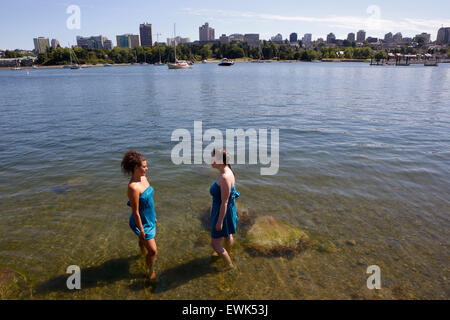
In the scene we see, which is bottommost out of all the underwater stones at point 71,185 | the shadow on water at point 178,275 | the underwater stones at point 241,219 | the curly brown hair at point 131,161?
the shadow on water at point 178,275

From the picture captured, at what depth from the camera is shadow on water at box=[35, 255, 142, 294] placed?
6160mm

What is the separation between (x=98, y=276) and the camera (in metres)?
6.47

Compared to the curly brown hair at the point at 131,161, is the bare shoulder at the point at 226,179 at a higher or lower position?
lower

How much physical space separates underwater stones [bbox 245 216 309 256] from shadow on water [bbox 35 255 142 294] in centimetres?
310

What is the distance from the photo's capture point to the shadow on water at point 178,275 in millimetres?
6141

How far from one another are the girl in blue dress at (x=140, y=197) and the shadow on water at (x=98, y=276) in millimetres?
1187

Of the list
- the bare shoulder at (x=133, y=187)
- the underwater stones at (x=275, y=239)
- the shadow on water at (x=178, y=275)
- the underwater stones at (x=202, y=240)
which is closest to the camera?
the bare shoulder at (x=133, y=187)

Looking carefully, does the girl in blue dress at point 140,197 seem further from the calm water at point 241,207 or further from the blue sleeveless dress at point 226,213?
the calm water at point 241,207

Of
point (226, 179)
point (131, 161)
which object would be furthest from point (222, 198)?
point (131, 161)

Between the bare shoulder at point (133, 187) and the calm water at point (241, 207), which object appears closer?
the bare shoulder at point (133, 187)

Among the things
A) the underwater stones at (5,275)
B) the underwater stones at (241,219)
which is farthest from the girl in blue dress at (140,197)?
the underwater stones at (5,275)

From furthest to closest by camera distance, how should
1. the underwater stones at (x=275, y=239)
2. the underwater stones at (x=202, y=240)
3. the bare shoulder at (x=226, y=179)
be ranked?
the underwater stones at (x=202, y=240) → the underwater stones at (x=275, y=239) → the bare shoulder at (x=226, y=179)

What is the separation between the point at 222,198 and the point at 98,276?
12.0 feet

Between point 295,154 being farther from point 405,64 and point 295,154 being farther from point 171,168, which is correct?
point 405,64
